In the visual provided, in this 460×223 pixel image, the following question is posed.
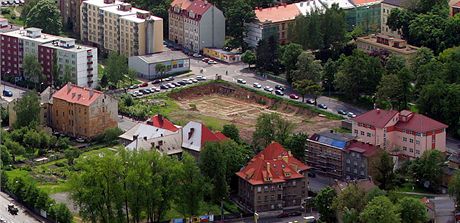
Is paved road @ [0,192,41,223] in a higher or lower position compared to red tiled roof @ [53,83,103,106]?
lower

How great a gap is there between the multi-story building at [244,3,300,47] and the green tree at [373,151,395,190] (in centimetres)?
2014

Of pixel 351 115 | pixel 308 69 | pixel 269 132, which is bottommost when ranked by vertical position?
pixel 351 115

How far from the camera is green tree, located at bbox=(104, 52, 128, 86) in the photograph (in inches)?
2630

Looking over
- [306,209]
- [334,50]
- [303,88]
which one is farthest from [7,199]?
[334,50]

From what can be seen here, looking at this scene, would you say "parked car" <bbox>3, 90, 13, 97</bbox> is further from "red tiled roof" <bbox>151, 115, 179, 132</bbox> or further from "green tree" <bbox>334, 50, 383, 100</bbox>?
"green tree" <bbox>334, 50, 383, 100</bbox>

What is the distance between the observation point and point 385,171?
52.8 meters

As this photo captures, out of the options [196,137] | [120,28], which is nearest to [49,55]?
[120,28]

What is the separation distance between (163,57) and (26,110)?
1209 cm

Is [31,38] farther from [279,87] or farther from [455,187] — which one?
[455,187]

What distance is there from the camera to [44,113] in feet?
200

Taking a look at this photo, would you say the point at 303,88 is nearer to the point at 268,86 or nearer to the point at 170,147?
the point at 268,86

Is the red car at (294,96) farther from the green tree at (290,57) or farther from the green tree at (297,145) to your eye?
the green tree at (297,145)

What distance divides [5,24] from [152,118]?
16.0 metres

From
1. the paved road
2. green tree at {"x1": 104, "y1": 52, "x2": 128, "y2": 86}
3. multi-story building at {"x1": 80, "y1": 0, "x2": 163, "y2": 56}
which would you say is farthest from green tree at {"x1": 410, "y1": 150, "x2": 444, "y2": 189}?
multi-story building at {"x1": 80, "y1": 0, "x2": 163, "y2": 56}
